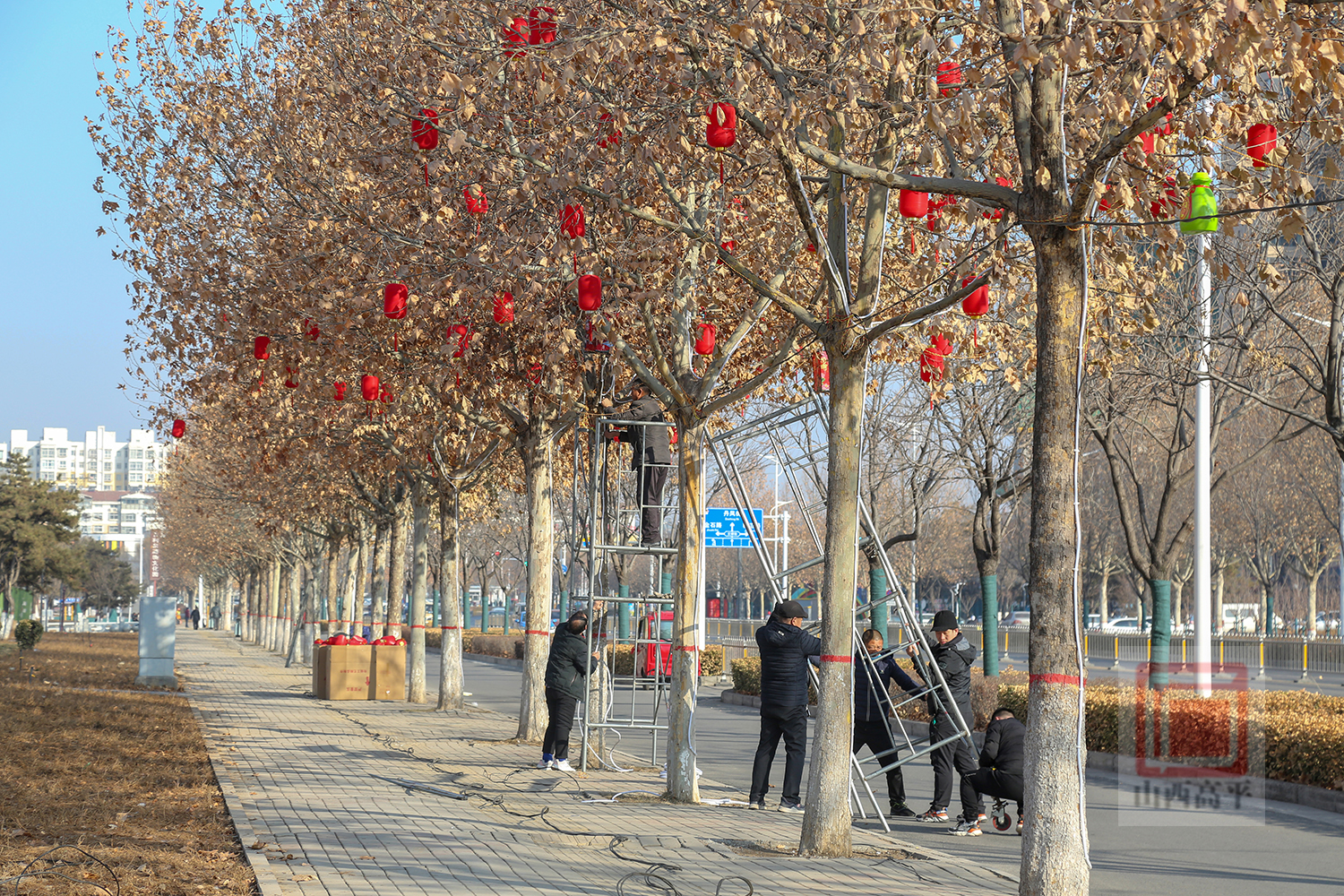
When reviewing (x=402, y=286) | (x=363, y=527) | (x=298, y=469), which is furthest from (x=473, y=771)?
(x=363, y=527)

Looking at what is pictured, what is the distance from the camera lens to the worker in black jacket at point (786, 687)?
12.1 metres

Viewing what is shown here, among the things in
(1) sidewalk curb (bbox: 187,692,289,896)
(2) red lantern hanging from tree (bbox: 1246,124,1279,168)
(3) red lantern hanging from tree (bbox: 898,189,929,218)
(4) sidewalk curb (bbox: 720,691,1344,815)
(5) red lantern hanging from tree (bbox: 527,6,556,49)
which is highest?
(5) red lantern hanging from tree (bbox: 527,6,556,49)

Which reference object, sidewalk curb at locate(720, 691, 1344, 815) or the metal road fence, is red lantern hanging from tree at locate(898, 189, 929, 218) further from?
the metal road fence

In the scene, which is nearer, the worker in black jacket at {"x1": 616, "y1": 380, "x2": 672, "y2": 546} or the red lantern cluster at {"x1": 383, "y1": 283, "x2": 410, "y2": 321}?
the red lantern cluster at {"x1": 383, "y1": 283, "x2": 410, "y2": 321}

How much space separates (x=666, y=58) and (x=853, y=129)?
1551 millimetres

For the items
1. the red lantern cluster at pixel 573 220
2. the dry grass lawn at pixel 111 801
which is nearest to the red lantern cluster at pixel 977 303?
the red lantern cluster at pixel 573 220

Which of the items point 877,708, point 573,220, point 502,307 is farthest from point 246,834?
point 877,708

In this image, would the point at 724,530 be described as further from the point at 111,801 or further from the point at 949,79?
the point at 949,79

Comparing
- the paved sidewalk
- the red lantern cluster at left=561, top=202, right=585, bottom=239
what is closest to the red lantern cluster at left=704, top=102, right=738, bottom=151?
the red lantern cluster at left=561, top=202, right=585, bottom=239

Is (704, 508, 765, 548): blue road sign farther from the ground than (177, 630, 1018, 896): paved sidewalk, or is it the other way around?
(704, 508, 765, 548): blue road sign

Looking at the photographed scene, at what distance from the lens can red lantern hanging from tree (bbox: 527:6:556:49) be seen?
8.76 meters

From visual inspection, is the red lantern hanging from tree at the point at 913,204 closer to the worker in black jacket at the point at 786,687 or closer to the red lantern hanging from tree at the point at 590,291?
the red lantern hanging from tree at the point at 590,291

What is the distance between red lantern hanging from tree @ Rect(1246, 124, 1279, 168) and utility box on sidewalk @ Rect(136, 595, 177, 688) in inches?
993

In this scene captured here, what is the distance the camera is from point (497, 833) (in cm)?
1031
